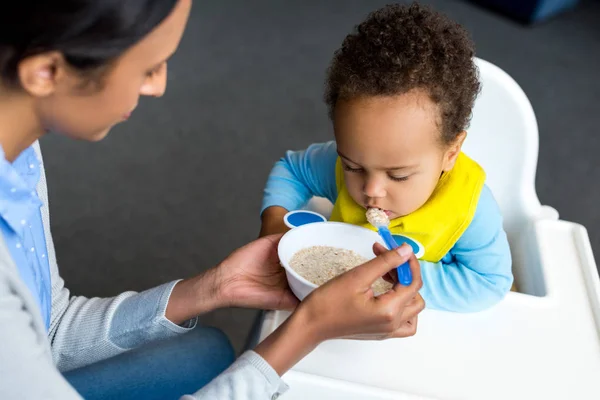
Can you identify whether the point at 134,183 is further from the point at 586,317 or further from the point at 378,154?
the point at 586,317

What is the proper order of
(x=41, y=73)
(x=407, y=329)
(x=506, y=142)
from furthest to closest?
(x=506, y=142)
(x=407, y=329)
(x=41, y=73)

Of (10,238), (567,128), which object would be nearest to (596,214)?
(567,128)

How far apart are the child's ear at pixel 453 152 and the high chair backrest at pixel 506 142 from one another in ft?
0.63

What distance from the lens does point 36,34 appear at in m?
0.58

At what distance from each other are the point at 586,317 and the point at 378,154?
0.38 metres

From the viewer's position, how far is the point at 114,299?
3.31ft

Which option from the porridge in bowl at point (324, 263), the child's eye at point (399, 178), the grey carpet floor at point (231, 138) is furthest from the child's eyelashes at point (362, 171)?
the grey carpet floor at point (231, 138)

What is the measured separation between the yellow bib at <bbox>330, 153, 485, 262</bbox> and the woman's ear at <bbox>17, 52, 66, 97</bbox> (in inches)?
21.6

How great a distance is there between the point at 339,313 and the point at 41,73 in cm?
41

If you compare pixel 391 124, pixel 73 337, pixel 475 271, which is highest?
pixel 391 124

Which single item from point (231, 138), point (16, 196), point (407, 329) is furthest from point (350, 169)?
point (231, 138)

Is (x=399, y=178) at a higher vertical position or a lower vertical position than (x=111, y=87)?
lower

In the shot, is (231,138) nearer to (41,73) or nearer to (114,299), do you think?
(114,299)

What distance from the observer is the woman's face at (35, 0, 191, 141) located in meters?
0.65
